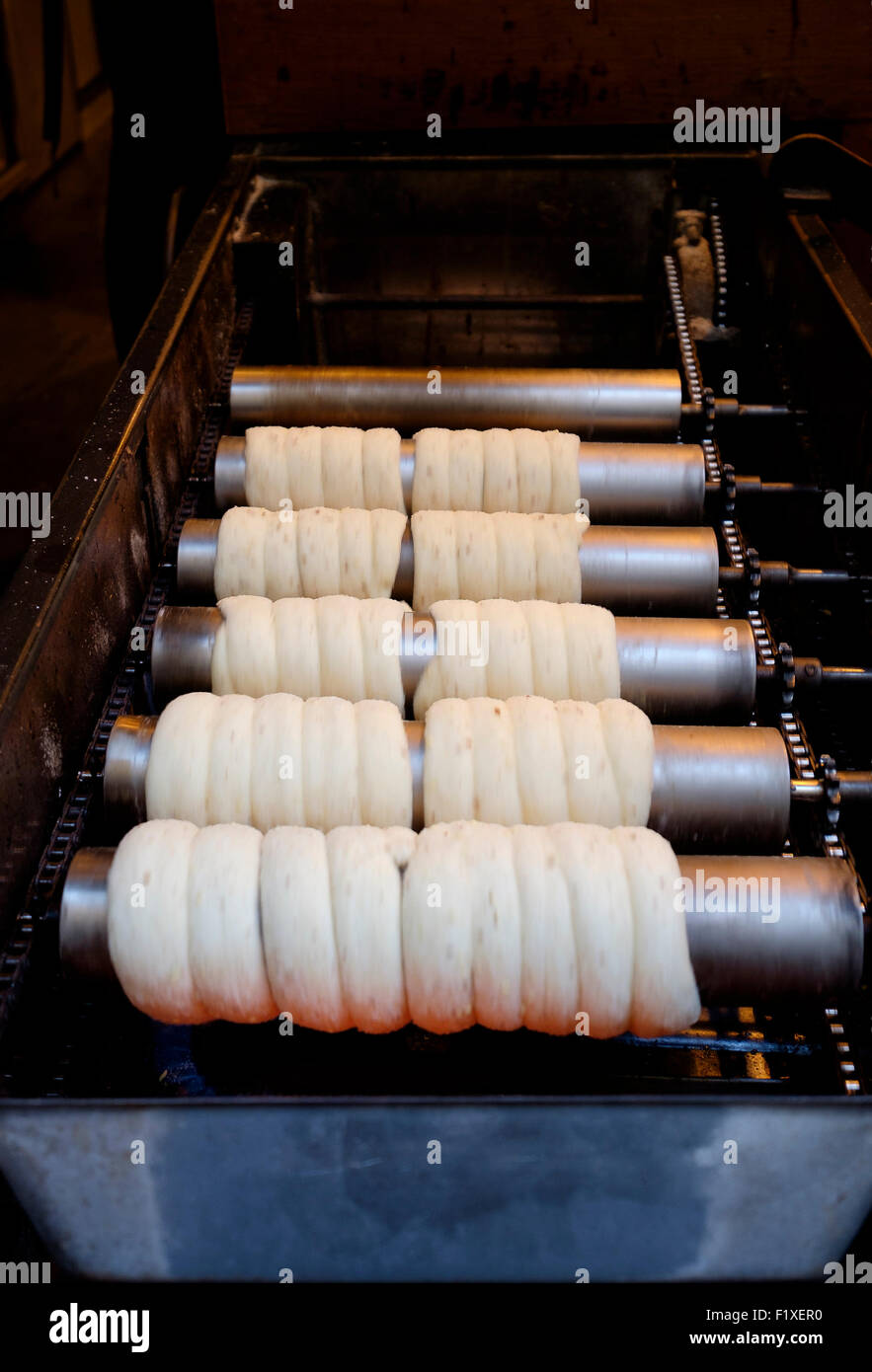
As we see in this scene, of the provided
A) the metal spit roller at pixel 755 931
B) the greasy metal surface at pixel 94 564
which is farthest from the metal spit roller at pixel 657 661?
the metal spit roller at pixel 755 931

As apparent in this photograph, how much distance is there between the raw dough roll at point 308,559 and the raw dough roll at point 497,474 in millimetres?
195

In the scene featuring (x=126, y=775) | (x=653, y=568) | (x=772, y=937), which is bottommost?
(x=772, y=937)

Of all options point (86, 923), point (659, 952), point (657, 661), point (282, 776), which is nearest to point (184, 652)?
point (282, 776)

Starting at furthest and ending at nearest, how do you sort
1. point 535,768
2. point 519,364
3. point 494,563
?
point 519,364, point 494,563, point 535,768

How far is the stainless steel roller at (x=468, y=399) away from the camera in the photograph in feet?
6.43

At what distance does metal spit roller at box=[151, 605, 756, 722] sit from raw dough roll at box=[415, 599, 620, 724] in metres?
0.03

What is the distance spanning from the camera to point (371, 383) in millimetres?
2006

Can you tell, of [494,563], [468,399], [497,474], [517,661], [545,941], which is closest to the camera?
[545,941]

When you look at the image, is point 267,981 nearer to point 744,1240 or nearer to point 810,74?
point 744,1240

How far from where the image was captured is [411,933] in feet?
3.52

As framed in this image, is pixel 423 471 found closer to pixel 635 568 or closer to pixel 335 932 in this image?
pixel 635 568

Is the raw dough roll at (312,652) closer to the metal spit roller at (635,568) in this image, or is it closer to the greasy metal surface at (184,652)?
the greasy metal surface at (184,652)

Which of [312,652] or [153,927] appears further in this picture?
[312,652]

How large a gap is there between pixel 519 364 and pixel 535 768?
1.85m
